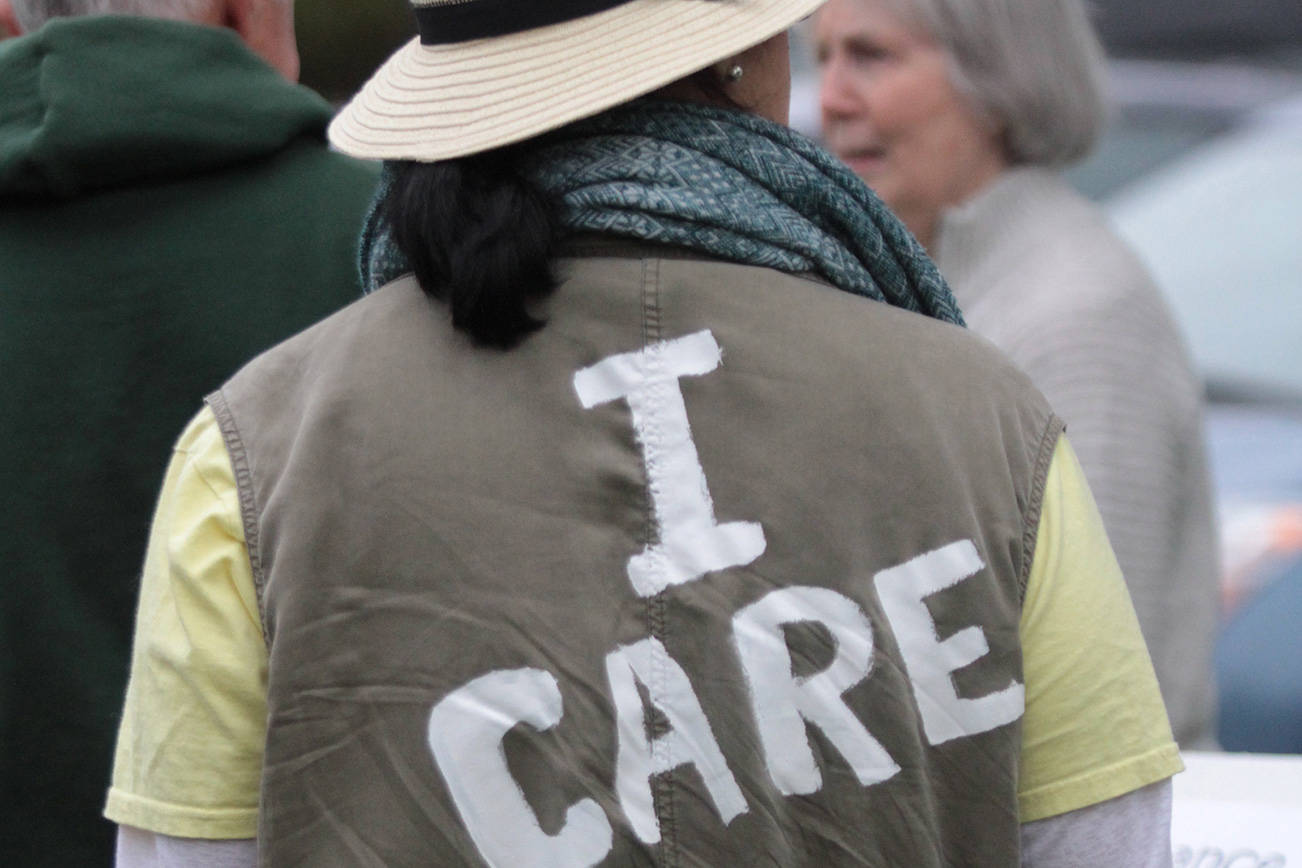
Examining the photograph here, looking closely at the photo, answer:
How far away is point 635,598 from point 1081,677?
0.36 meters

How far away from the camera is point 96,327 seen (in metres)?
1.91

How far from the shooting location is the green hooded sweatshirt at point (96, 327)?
6.19ft

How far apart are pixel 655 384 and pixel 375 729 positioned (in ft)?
1.13

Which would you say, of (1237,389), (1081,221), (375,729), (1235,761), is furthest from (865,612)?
(1237,389)

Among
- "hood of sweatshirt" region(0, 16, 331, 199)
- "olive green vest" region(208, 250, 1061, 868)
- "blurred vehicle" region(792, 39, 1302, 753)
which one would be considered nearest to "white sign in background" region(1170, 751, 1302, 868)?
"olive green vest" region(208, 250, 1061, 868)

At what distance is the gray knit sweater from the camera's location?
2.57 m

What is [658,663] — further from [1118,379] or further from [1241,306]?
[1241,306]

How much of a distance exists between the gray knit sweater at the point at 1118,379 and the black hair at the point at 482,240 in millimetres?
1391

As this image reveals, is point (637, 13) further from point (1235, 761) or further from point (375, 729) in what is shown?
point (1235, 761)

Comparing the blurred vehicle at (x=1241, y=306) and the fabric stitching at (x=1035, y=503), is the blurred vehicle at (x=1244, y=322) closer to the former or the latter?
the blurred vehicle at (x=1241, y=306)

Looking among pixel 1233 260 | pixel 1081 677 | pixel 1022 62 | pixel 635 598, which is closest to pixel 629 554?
pixel 635 598

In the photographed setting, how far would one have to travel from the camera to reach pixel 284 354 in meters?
1.45

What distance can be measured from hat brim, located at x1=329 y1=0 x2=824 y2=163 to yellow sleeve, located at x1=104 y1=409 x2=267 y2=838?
31cm

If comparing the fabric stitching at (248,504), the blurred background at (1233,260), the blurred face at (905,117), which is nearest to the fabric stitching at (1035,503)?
the fabric stitching at (248,504)
